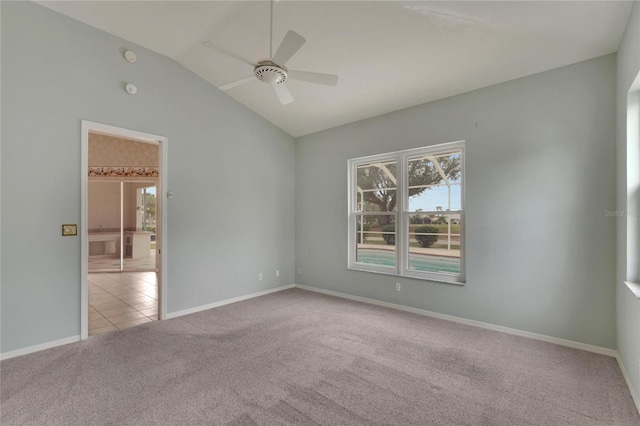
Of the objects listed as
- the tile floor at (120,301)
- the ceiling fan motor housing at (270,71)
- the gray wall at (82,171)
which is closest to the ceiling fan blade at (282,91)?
the ceiling fan motor housing at (270,71)

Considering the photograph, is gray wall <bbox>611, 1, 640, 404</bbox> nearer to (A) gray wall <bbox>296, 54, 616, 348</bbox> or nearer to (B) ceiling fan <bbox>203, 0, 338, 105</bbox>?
(A) gray wall <bbox>296, 54, 616, 348</bbox>

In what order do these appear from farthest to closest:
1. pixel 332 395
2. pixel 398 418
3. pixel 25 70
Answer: pixel 25 70, pixel 332 395, pixel 398 418

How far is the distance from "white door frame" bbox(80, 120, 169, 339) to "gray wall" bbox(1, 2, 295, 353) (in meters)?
0.06

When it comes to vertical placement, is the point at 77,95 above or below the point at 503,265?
above

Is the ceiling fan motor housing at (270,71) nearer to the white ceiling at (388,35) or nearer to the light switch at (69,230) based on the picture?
the white ceiling at (388,35)

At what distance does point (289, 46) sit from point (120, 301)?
4699 mm

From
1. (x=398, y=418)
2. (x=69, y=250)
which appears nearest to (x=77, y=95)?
(x=69, y=250)

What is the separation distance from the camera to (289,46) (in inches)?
92.5

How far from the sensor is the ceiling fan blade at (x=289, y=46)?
2254mm

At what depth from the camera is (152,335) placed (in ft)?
11.2

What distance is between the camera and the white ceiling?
2623mm

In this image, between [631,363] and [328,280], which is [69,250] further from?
[631,363]

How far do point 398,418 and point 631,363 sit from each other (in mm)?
1959

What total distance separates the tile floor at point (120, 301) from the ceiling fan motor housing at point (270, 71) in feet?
11.1
